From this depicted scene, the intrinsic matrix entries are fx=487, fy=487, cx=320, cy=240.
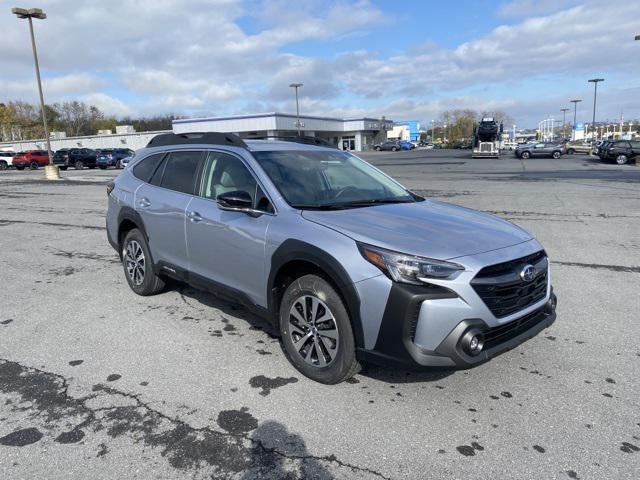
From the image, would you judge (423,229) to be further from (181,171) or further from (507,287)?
(181,171)

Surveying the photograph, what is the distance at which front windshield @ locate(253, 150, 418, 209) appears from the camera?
3.99 meters

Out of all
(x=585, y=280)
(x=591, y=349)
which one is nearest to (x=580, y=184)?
(x=585, y=280)

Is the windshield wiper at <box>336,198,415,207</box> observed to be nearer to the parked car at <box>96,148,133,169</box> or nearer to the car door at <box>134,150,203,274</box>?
the car door at <box>134,150,203,274</box>

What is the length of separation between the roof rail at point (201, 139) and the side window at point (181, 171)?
149 mm

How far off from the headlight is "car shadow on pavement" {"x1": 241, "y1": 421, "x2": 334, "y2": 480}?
44.5 inches

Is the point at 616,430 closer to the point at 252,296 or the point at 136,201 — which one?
the point at 252,296

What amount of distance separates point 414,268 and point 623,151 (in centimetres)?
3834

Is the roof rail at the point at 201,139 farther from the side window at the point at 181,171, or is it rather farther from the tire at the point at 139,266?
the tire at the point at 139,266

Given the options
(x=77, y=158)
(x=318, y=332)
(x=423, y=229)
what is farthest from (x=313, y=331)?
(x=77, y=158)

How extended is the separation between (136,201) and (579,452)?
15.5 feet

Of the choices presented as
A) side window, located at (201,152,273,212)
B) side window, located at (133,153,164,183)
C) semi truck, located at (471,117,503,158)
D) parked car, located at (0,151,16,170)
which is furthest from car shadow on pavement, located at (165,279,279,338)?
parked car, located at (0,151,16,170)

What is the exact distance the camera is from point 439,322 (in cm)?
292

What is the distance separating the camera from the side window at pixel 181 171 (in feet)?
15.7

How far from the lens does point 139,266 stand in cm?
559
